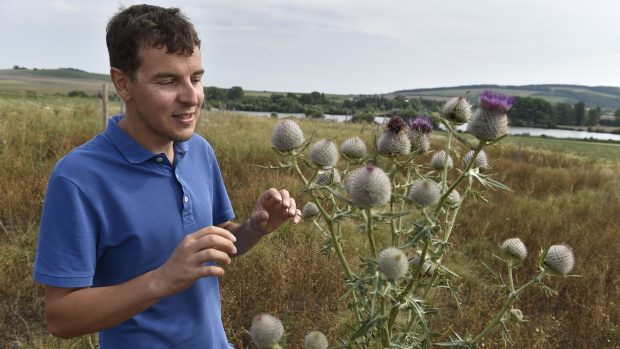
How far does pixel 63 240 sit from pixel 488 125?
1762mm

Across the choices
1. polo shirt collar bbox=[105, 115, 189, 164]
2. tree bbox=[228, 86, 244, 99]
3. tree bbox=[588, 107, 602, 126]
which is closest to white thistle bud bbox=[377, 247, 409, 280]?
polo shirt collar bbox=[105, 115, 189, 164]

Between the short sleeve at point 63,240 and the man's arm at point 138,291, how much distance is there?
3.1 inches

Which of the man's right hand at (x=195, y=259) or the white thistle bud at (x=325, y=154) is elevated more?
the white thistle bud at (x=325, y=154)

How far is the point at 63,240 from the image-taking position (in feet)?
5.65

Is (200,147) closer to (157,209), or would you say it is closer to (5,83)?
(157,209)

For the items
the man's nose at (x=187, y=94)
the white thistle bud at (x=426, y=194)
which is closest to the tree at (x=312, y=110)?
the man's nose at (x=187, y=94)

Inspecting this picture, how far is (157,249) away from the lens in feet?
6.63

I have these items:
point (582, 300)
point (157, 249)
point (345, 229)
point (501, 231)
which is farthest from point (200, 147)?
point (501, 231)

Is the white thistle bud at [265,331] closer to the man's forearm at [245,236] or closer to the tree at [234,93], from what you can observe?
the man's forearm at [245,236]

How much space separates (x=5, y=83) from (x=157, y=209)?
7268 centimetres

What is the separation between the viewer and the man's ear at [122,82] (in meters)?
2.01

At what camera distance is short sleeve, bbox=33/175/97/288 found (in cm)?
171

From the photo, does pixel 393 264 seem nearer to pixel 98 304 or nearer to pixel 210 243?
pixel 210 243

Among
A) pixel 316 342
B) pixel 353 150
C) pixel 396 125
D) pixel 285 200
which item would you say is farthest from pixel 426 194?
pixel 316 342
